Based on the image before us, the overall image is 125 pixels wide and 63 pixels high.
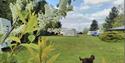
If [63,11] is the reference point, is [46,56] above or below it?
below

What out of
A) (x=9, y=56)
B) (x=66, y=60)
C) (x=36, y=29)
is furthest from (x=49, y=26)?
(x=66, y=60)

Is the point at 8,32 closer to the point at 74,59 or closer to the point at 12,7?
the point at 12,7

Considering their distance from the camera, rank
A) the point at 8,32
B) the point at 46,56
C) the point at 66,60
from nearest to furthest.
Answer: the point at 46,56
the point at 8,32
the point at 66,60

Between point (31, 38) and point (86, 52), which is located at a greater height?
point (31, 38)

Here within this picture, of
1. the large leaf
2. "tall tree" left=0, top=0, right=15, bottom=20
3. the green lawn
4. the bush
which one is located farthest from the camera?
the bush

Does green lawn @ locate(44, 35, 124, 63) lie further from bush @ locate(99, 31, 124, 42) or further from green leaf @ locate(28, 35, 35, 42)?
green leaf @ locate(28, 35, 35, 42)

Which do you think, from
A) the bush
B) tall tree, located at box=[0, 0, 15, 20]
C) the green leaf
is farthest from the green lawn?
the green leaf

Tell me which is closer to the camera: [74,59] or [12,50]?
[12,50]

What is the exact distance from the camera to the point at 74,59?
17.9m

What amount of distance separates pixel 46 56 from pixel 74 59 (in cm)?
1717

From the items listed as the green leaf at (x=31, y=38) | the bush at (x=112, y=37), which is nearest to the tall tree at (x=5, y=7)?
the green leaf at (x=31, y=38)

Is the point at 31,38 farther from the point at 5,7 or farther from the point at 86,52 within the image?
the point at 86,52

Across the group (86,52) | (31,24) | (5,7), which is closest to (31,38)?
(31,24)

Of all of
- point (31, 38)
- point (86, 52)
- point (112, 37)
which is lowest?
point (86, 52)
